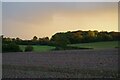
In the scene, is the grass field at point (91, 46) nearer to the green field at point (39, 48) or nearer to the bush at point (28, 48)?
the green field at point (39, 48)

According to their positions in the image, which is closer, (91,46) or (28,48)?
(28,48)

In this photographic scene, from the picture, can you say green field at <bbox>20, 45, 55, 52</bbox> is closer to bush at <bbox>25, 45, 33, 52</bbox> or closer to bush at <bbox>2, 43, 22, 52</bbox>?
bush at <bbox>25, 45, 33, 52</bbox>

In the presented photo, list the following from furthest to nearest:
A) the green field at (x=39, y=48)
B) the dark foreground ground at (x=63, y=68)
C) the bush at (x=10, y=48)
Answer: the green field at (x=39, y=48), the bush at (x=10, y=48), the dark foreground ground at (x=63, y=68)

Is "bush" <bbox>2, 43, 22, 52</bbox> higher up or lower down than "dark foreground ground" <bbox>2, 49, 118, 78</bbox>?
higher up

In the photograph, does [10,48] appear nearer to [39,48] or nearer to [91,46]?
[39,48]

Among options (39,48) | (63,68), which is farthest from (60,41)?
(63,68)

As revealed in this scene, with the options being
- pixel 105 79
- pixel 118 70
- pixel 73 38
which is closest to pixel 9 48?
pixel 73 38

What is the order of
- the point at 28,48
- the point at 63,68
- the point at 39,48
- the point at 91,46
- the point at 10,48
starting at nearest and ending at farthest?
the point at 63,68
the point at 10,48
the point at 39,48
the point at 28,48
the point at 91,46

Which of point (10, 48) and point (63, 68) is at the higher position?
point (10, 48)

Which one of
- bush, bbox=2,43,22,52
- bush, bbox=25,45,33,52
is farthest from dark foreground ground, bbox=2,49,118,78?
bush, bbox=25,45,33,52

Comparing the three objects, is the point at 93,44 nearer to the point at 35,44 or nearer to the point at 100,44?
Answer: the point at 100,44

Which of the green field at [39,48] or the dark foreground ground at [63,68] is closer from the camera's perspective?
the dark foreground ground at [63,68]

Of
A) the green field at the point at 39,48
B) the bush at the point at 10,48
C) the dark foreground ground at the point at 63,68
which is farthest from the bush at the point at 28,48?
the dark foreground ground at the point at 63,68

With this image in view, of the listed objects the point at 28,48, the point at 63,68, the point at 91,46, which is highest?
the point at 91,46
